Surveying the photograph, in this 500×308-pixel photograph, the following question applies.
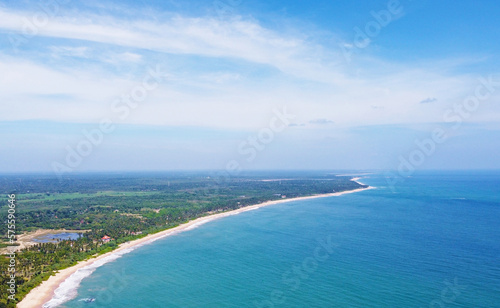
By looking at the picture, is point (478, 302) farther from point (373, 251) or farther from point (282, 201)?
point (282, 201)

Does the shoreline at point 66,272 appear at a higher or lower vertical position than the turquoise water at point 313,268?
higher

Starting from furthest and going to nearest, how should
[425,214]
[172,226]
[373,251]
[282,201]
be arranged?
[282,201] → [425,214] → [172,226] → [373,251]

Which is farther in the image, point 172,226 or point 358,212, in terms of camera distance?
point 358,212

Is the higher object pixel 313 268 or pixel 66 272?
pixel 66 272

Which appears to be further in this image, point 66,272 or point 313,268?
point 313,268

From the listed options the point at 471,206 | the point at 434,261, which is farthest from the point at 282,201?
the point at 434,261

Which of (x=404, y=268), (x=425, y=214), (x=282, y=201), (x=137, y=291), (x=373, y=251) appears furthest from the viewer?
(x=282, y=201)

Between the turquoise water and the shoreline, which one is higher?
the shoreline
